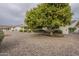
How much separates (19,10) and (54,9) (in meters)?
2.98

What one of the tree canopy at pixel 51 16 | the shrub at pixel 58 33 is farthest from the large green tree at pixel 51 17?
the shrub at pixel 58 33

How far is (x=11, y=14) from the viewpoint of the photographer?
4668 millimetres

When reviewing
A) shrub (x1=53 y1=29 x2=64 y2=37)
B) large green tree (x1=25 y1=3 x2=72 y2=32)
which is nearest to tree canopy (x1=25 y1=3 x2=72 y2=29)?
large green tree (x1=25 y1=3 x2=72 y2=32)

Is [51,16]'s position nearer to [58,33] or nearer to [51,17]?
[51,17]

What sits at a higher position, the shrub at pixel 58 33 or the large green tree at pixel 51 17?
the large green tree at pixel 51 17

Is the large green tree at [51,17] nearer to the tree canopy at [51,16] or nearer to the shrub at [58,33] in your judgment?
the tree canopy at [51,16]

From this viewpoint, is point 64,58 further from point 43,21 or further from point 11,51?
point 43,21

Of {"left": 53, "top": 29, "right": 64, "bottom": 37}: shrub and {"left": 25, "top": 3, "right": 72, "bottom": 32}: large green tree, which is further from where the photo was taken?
{"left": 25, "top": 3, "right": 72, "bottom": 32}: large green tree

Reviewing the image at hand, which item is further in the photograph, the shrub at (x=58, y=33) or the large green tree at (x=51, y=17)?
the large green tree at (x=51, y=17)

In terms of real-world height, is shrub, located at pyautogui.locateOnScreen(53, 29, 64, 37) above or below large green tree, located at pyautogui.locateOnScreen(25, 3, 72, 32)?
below

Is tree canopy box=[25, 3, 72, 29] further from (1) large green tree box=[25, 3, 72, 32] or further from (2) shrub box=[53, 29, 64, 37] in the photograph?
(2) shrub box=[53, 29, 64, 37]

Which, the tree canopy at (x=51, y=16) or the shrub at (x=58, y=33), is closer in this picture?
the shrub at (x=58, y=33)

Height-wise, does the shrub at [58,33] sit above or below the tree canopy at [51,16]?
below

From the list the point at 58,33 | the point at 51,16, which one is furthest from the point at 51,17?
the point at 58,33
